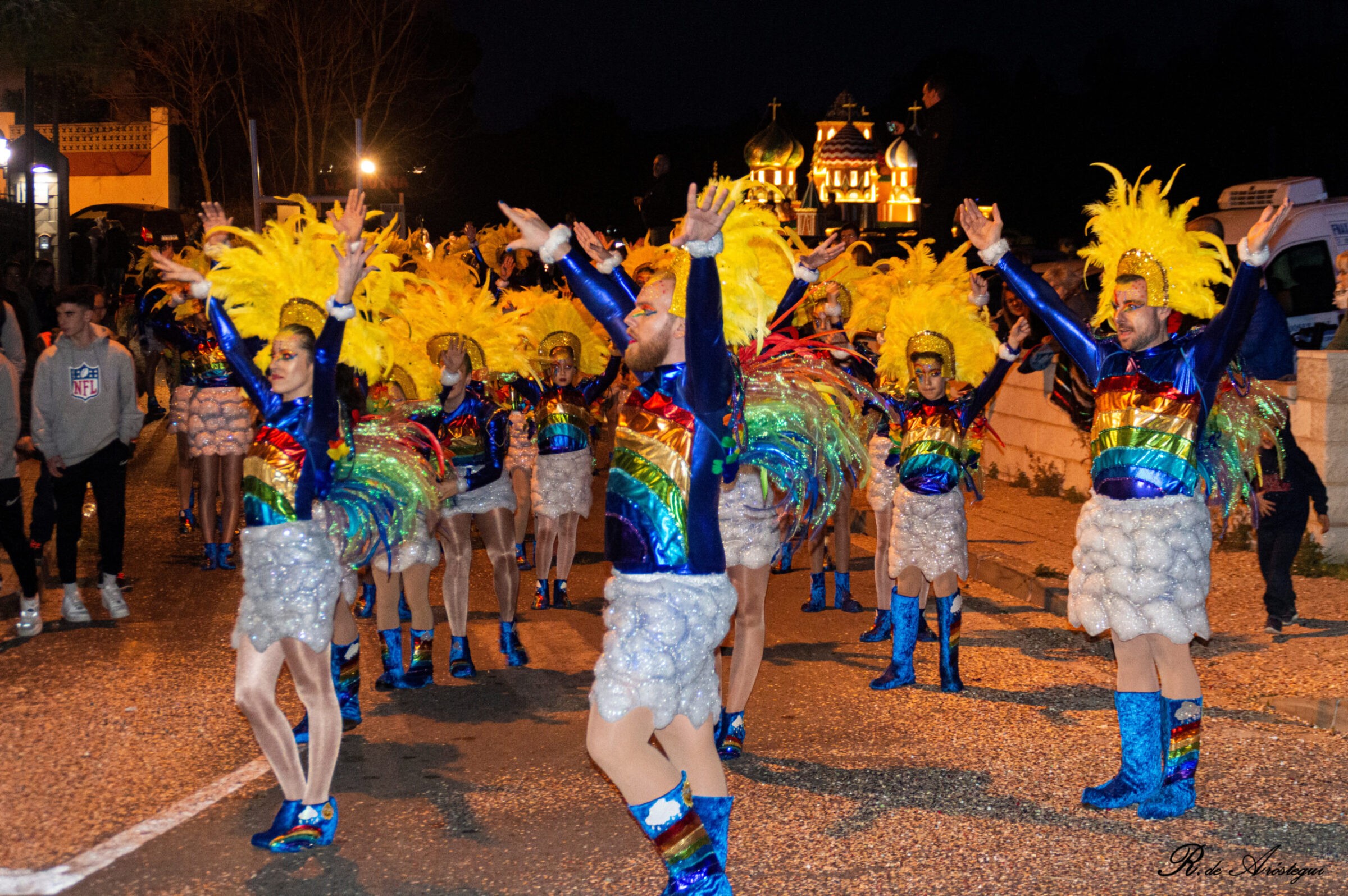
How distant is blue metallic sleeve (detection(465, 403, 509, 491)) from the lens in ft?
24.9

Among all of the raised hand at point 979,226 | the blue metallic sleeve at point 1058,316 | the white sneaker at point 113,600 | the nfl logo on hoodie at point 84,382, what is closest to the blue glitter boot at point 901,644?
the blue metallic sleeve at point 1058,316

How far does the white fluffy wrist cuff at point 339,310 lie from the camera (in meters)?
5.02

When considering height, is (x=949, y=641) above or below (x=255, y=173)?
below

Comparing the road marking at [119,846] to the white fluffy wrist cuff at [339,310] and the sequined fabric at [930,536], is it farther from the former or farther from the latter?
the sequined fabric at [930,536]

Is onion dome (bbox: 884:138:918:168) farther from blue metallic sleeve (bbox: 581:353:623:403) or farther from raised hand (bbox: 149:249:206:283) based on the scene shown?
raised hand (bbox: 149:249:206:283)

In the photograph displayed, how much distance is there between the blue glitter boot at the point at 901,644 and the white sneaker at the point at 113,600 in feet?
16.6

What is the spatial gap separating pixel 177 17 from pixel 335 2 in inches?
744

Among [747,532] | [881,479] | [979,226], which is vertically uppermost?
[979,226]

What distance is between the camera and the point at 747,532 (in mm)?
6262

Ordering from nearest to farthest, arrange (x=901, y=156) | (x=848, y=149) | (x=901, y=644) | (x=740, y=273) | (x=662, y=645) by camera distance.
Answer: (x=662, y=645)
(x=740, y=273)
(x=901, y=644)
(x=848, y=149)
(x=901, y=156)

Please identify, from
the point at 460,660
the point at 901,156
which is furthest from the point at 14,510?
the point at 901,156

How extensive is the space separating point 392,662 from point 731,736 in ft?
7.18

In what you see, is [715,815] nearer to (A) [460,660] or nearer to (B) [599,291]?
(B) [599,291]

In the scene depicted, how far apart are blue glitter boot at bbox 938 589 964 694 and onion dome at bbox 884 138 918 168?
15.1m
